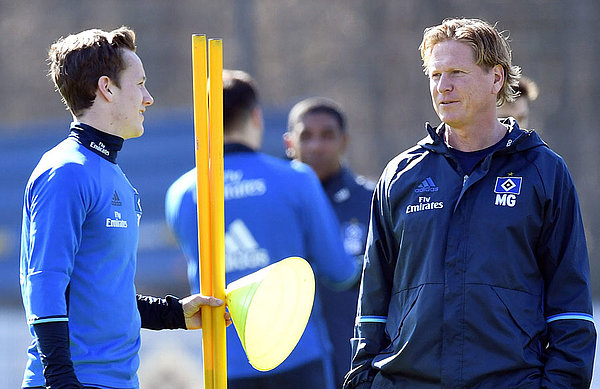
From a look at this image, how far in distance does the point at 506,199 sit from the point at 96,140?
47.5 inches

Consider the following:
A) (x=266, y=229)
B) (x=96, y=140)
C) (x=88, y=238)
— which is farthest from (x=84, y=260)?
(x=266, y=229)

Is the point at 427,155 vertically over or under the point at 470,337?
over

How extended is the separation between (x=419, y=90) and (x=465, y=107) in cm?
1560

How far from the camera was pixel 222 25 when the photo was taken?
18.8m

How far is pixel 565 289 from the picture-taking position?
A: 286 cm

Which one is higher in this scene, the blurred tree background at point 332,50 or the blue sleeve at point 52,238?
the blurred tree background at point 332,50

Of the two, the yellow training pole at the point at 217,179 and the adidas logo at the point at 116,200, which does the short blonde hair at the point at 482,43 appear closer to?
the yellow training pole at the point at 217,179

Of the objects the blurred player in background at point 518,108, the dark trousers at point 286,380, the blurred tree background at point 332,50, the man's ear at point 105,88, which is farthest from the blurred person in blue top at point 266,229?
the blurred tree background at point 332,50

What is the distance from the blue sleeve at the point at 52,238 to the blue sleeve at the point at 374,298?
0.91 metres

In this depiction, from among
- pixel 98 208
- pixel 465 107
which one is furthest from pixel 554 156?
pixel 98 208

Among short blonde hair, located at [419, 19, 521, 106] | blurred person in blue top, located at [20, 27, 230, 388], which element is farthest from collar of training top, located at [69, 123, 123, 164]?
short blonde hair, located at [419, 19, 521, 106]

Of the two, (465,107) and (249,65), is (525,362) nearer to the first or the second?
(465,107)

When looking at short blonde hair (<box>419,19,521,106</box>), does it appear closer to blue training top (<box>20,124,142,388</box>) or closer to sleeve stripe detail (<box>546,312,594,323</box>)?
sleeve stripe detail (<box>546,312,594,323</box>)

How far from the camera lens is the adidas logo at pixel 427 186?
3012 millimetres
